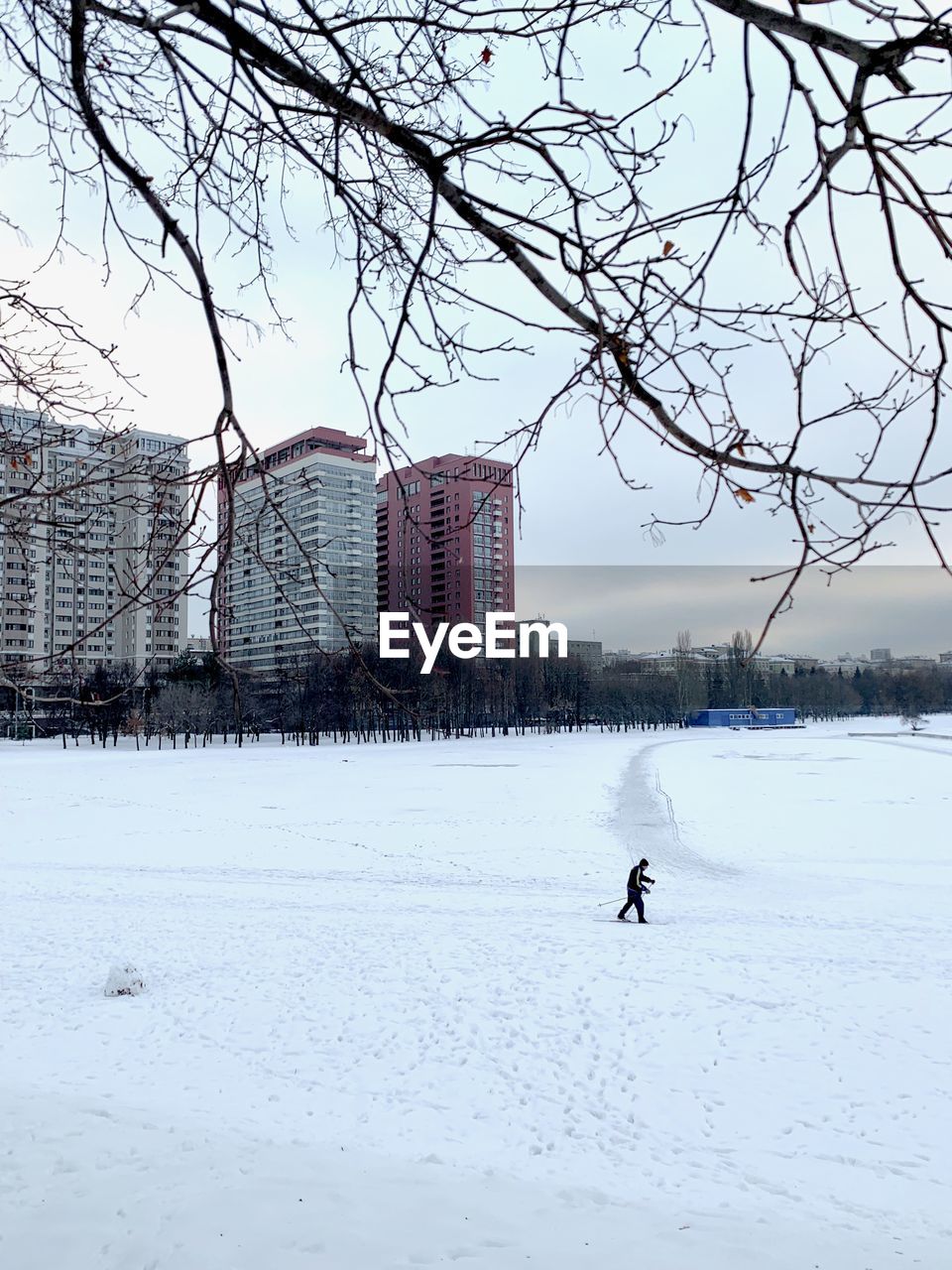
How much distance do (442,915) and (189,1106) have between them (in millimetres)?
7966

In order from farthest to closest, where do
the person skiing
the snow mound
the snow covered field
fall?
the person skiing
the snow mound
the snow covered field

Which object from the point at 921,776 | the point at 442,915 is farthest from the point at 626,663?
the point at 442,915

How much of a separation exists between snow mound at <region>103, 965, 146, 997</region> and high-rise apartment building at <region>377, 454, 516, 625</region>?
11.6m

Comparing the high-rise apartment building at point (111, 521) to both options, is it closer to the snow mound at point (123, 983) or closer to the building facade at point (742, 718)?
the snow mound at point (123, 983)

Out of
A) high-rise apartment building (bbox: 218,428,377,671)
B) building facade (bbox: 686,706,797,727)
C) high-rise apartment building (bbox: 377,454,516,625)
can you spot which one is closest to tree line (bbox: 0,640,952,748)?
building facade (bbox: 686,706,797,727)

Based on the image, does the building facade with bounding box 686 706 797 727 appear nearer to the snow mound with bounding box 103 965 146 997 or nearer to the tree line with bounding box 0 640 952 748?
the tree line with bounding box 0 640 952 748

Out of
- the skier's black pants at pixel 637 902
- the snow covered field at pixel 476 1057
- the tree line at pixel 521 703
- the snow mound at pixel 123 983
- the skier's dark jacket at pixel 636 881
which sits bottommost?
the snow covered field at pixel 476 1057

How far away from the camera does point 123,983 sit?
12797 mm

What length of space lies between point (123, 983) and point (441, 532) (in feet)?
41.0

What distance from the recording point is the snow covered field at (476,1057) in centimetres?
734

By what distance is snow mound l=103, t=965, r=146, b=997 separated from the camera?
41.8 feet

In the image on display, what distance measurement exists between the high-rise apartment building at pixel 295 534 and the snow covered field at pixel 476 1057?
19.4 ft

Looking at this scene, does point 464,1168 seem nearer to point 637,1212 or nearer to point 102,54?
point 637,1212

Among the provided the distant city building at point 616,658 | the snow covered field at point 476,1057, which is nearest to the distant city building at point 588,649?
the distant city building at point 616,658
